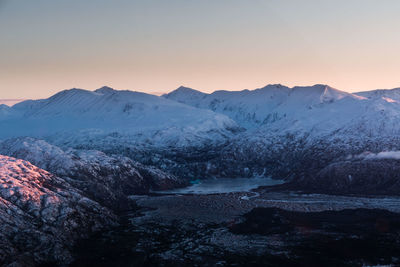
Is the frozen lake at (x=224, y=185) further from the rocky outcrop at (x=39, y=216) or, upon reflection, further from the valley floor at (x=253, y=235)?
the rocky outcrop at (x=39, y=216)

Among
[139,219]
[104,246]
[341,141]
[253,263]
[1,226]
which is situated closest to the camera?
[253,263]

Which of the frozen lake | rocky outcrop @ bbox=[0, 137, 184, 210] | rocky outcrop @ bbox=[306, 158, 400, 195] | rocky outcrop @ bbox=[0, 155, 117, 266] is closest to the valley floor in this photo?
rocky outcrop @ bbox=[0, 155, 117, 266]

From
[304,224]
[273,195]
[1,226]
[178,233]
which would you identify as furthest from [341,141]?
[1,226]

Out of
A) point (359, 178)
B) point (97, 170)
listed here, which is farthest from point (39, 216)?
point (359, 178)

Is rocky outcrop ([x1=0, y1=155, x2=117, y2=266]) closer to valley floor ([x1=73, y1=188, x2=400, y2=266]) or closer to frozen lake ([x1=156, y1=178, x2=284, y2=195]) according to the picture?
valley floor ([x1=73, y1=188, x2=400, y2=266])

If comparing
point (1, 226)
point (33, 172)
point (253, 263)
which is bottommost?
point (253, 263)

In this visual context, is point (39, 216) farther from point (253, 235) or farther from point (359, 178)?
point (359, 178)

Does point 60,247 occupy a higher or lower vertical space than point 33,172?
lower

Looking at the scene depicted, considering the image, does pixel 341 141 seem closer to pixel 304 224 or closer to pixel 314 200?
pixel 314 200
